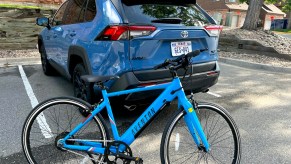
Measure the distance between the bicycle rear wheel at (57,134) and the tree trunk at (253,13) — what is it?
29.6 ft

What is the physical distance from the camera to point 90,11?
3.47 metres

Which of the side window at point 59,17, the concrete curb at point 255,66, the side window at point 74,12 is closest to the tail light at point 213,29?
the side window at point 74,12

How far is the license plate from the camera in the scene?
312 centimetres

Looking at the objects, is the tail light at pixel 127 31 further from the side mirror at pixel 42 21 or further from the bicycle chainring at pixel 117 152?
the side mirror at pixel 42 21

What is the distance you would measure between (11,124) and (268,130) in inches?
133

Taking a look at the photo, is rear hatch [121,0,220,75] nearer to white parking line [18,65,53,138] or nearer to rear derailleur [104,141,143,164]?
rear derailleur [104,141,143,164]

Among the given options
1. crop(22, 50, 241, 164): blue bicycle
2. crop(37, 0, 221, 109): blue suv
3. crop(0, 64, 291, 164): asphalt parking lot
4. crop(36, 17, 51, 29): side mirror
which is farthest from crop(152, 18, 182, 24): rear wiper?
crop(36, 17, 51, 29): side mirror

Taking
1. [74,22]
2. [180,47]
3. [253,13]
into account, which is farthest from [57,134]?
[253,13]

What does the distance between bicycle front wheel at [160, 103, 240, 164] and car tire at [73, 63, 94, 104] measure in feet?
4.00

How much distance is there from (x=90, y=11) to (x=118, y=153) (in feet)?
6.65

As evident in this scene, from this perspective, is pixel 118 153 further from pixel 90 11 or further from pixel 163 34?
pixel 90 11

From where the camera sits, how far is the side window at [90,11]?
3.34 meters

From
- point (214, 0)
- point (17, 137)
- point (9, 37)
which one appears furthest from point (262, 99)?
point (214, 0)

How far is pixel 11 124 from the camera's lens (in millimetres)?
3482
